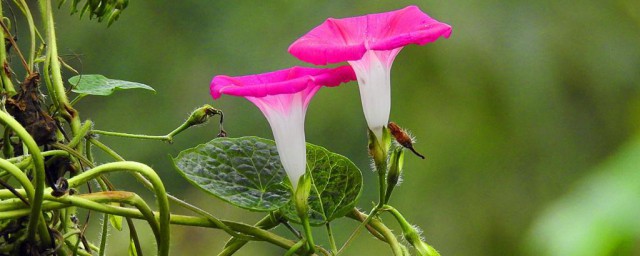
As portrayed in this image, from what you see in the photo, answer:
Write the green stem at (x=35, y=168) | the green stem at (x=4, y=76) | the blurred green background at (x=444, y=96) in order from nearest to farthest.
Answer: the green stem at (x=35, y=168), the green stem at (x=4, y=76), the blurred green background at (x=444, y=96)

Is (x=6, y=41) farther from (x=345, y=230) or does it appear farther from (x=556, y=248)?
(x=345, y=230)

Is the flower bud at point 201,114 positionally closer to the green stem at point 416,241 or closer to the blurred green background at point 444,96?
the green stem at point 416,241

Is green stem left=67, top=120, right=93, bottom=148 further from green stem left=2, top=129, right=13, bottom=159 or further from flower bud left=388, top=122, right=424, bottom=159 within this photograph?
flower bud left=388, top=122, right=424, bottom=159

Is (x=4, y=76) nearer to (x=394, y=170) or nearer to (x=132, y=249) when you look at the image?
(x=132, y=249)

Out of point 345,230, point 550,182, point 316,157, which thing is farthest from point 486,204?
point 316,157

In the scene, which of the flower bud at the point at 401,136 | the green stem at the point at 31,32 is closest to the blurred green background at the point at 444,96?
the green stem at the point at 31,32

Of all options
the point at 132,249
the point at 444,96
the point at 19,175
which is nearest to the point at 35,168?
the point at 19,175
